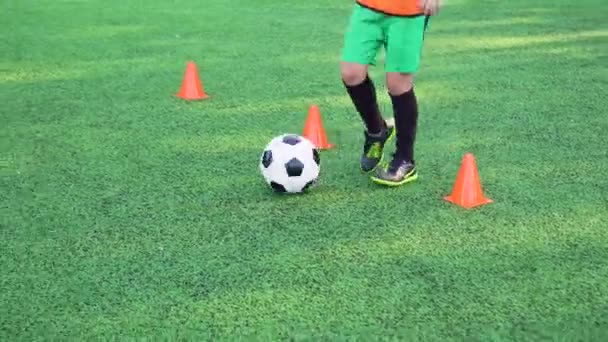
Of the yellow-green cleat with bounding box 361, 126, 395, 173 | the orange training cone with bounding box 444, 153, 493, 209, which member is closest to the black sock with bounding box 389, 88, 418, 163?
the yellow-green cleat with bounding box 361, 126, 395, 173

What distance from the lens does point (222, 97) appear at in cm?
516

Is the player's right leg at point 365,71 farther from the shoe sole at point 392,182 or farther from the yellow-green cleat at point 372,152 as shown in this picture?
the shoe sole at point 392,182

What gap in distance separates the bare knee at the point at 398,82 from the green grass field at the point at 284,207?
425 millimetres

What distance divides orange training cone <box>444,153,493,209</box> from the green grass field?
71mm

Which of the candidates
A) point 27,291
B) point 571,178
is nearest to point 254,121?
point 571,178

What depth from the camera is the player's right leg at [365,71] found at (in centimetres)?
356

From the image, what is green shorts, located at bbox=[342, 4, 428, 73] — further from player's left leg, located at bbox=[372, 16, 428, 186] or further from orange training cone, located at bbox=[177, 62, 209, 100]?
orange training cone, located at bbox=[177, 62, 209, 100]

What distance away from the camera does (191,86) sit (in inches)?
201

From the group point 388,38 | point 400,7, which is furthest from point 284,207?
point 400,7

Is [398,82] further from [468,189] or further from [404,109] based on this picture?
[468,189]

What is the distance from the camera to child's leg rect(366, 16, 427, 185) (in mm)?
3480

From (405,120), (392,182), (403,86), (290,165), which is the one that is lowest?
(392,182)

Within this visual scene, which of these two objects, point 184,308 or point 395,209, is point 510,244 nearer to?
point 395,209

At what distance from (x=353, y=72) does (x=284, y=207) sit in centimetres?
68
